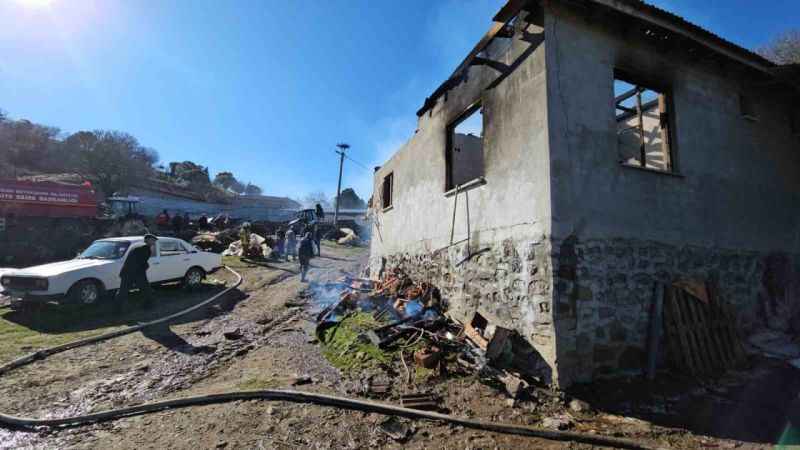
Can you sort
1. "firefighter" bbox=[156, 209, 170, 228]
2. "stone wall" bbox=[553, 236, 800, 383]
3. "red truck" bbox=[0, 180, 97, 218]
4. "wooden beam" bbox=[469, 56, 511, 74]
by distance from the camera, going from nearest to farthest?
"stone wall" bbox=[553, 236, 800, 383], "wooden beam" bbox=[469, 56, 511, 74], "red truck" bbox=[0, 180, 97, 218], "firefighter" bbox=[156, 209, 170, 228]

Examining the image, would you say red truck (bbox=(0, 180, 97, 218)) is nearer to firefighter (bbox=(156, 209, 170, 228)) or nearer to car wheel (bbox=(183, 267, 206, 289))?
firefighter (bbox=(156, 209, 170, 228))

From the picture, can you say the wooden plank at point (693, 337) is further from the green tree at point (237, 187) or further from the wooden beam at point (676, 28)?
the green tree at point (237, 187)

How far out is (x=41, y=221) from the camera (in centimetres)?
1593

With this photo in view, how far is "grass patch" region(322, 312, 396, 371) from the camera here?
17.6ft

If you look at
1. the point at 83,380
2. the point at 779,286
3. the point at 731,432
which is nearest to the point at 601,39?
the point at 731,432

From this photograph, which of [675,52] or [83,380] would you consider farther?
[675,52]

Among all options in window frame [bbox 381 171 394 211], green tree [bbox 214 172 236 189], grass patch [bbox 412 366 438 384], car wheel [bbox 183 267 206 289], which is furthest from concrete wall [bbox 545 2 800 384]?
green tree [bbox 214 172 236 189]

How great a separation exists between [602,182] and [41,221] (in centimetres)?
2186

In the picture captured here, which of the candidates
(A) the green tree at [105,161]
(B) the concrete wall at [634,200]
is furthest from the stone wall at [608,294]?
(A) the green tree at [105,161]

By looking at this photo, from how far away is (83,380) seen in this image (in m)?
4.81

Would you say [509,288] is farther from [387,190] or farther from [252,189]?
[252,189]

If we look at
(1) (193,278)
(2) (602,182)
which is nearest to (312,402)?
(2) (602,182)

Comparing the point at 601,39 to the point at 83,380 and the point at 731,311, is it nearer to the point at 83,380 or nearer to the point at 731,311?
the point at 731,311

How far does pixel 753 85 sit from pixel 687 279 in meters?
4.65
